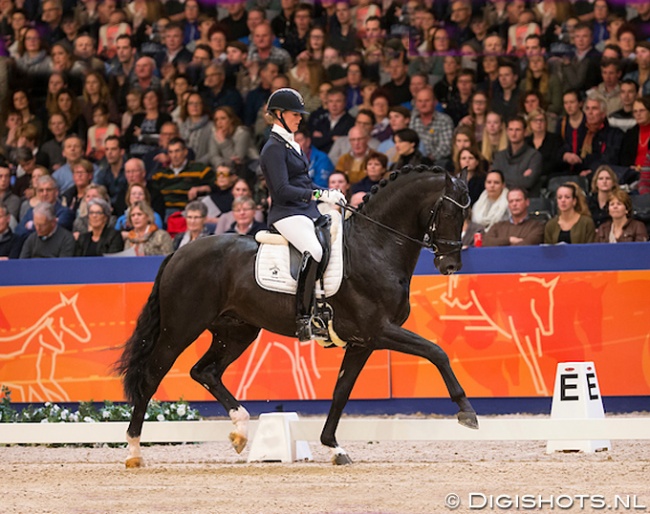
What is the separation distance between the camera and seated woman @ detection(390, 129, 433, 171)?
37.9 ft

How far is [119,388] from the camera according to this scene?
10.7 metres

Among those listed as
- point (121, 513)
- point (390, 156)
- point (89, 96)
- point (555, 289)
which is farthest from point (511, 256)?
point (89, 96)

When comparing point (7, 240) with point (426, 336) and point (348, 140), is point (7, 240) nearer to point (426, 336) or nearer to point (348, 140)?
point (348, 140)

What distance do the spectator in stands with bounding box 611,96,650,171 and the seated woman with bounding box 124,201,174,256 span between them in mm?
4618

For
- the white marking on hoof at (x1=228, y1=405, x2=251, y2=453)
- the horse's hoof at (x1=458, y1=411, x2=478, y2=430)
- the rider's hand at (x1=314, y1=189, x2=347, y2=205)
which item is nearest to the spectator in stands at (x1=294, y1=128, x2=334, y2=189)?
the rider's hand at (x1=314, y1=189, x2=347, y2=205)

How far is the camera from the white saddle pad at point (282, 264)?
25.1 ft

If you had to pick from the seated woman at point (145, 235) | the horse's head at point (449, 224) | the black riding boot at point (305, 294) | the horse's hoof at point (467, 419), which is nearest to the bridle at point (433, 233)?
the horse's head at point (449, 224)

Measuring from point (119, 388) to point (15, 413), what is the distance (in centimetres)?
100

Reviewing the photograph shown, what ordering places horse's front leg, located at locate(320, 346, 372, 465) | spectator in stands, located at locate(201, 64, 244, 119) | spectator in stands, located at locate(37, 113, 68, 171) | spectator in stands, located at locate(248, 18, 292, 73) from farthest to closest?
1. spectator in stands, located at locate(37, 113, 68, 171)
2. spectator in stands, located at locate(248, 18, 292, 73)
3. spectator in stands, located at locate(201, 64, 244, 119)
4. horse's front leg, located at locate(320, 346, 372, 465)

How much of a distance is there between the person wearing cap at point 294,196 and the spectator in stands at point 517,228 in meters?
3.08

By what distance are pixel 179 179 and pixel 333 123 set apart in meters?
1.86

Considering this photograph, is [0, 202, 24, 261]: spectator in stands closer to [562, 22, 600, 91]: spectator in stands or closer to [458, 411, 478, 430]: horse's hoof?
[562, 22, 600, 91]: spectator in stands

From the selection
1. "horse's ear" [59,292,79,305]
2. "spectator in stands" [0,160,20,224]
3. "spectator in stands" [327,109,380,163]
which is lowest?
"horse's ear" [59,292,79,305]

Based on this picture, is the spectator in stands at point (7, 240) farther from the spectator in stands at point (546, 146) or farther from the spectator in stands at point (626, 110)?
the spectator in stands at point (626, 110)
